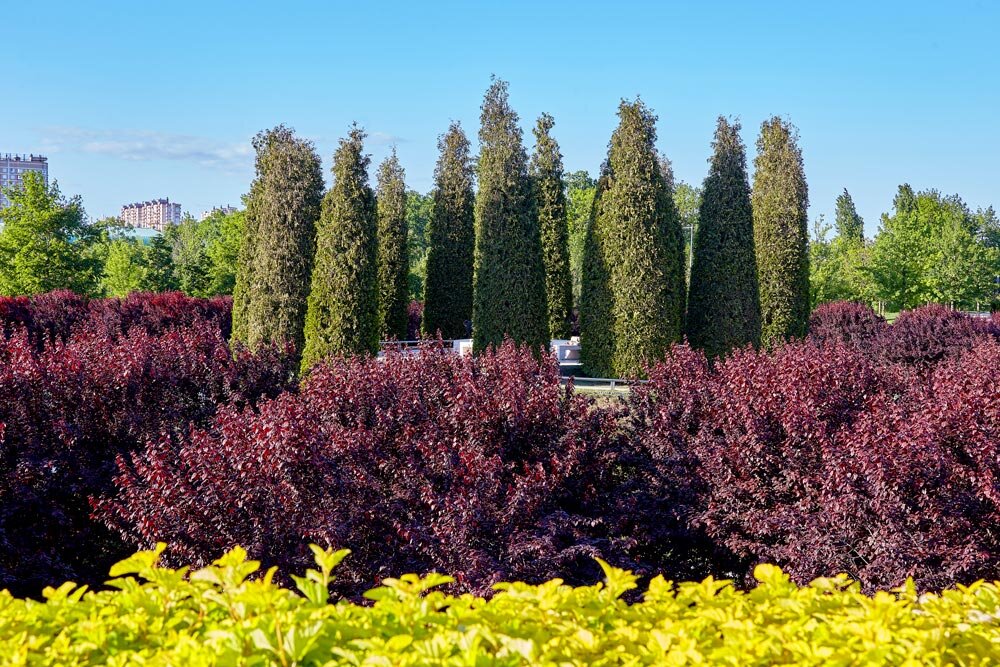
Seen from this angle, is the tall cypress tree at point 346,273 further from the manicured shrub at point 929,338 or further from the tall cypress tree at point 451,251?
the manicured shrub at point 929,338

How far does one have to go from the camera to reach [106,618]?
2623 millimetres

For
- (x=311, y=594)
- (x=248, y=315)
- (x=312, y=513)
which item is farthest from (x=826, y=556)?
(x=248, y=315)

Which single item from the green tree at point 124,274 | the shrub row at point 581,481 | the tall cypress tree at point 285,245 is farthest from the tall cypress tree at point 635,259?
the green tree at point 124,274

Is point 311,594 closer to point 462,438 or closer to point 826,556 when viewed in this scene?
point 462,438

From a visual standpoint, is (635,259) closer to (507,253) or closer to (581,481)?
(507,253)

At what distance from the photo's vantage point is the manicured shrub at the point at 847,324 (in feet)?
68.5

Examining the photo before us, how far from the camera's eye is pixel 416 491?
19.3 ft

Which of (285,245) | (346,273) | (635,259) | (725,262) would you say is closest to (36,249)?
(285,245)

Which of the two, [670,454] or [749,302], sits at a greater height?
[749,302]

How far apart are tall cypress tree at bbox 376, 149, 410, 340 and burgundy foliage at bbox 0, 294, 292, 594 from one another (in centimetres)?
1380

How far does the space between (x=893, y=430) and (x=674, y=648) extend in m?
4.58

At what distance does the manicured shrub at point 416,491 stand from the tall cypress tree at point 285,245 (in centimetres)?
1071

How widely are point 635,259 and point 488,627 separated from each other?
1440cm

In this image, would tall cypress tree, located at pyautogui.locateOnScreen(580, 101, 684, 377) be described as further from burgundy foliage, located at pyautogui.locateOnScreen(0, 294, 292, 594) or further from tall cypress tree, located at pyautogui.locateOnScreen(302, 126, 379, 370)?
burgundy foliage, located at pyautogui.locateOnScreen(0, 294, 292, 594)
